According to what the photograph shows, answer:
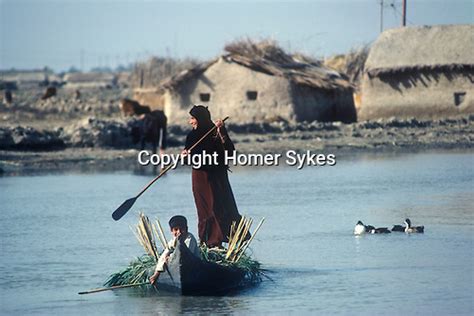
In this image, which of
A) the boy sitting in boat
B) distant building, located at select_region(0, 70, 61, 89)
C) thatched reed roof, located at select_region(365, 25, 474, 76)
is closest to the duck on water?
the boy sitting in boat

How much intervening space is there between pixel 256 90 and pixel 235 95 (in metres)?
0.54

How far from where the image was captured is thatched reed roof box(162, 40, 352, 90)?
29.3m

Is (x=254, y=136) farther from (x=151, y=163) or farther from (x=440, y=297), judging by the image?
(x=440, y=297)

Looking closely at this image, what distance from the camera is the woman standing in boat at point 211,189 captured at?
11000 millimetres

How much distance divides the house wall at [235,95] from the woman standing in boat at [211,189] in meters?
17.4

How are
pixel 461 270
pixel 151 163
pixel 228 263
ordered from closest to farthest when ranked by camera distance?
1. pixel 228 263
2. pixel 461 270
3. pixel 151 163

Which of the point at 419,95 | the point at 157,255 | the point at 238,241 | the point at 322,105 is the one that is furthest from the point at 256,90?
the point at 157,255

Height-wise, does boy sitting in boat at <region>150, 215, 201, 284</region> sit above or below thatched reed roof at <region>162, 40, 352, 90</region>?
below

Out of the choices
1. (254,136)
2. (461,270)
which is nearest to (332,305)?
(461,270)

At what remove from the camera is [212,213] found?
11.1 m

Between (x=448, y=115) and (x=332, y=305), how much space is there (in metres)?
19.2

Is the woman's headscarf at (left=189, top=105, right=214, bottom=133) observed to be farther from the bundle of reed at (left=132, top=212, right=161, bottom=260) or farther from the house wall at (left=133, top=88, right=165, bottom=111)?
the house wall at (left=133, top=88, right=165, bottom=111)

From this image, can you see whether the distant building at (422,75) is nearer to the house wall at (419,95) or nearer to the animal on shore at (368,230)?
the house wall at (419,95)

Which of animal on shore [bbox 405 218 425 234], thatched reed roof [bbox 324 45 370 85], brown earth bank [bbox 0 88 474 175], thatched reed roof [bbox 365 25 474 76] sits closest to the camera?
animal on shore [bbox 405 218 425 234]
